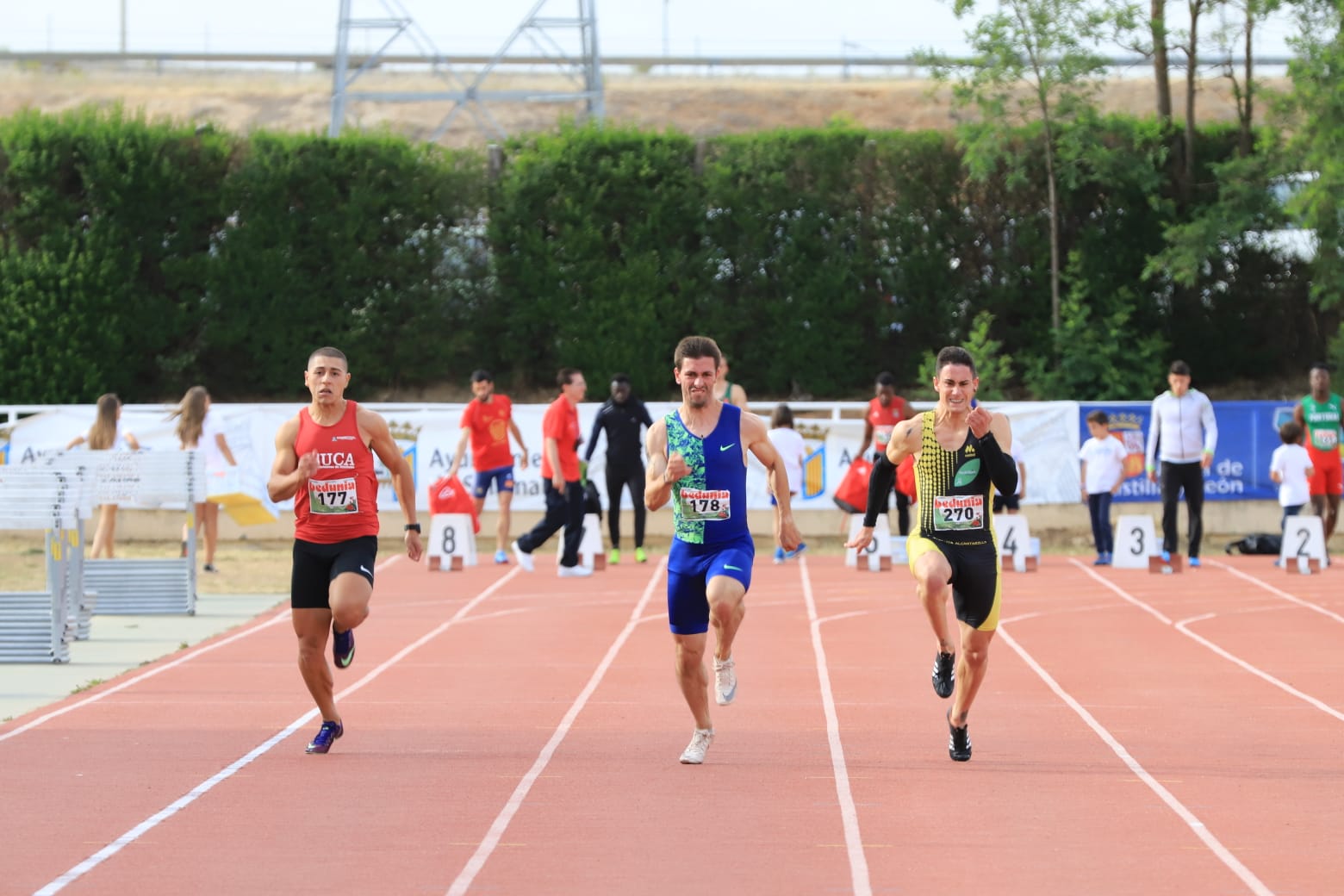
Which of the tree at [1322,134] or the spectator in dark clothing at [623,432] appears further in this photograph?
the tree at [1322,134]

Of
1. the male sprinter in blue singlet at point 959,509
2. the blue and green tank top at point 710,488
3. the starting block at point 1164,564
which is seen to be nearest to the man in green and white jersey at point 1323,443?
the starting block at point 1164,564

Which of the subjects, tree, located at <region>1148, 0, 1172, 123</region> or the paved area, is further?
A: tree, located at <region>1148, 0, 1172, 123</region>

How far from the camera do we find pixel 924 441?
8273 millimetres

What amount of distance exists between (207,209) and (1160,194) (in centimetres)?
1509

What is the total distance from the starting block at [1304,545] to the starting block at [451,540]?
27.1 feet

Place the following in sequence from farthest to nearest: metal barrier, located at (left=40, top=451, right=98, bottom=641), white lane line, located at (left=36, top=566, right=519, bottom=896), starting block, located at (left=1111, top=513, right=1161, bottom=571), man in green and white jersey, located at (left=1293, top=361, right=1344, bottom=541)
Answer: man in green and white jersey, located at (left=1293, top=361, right=1344, bottom=541)
starting block, located at (left=1111, top=513, right=1161, bottom=571)
metal barrier, located at (left=40, top=451, right=98, bottom=641)
white lane line, located at (left=36, top=566, right=519, bottom=896)

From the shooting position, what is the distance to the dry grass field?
56.8m

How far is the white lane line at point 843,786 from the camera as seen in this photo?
6242 mm

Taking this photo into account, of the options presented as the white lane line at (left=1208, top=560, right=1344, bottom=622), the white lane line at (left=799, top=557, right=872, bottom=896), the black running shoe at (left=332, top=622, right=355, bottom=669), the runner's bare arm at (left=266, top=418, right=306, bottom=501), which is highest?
the runner's bare arm at (left=266, top=418, right=306, bottom=501)

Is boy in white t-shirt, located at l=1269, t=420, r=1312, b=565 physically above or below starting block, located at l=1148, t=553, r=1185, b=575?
above

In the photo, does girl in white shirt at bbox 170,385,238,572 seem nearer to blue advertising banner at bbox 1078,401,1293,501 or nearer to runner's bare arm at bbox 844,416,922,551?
blue advertising banner at bbox 1078,401,1293,501

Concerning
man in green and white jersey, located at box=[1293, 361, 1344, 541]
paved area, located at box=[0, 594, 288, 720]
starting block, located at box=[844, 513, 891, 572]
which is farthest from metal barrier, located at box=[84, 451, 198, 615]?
man in green and white jersey, located at box=[1293, 361, 1344, 541]

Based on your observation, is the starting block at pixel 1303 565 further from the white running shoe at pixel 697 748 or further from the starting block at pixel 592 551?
the white running shoe at pixel 697 748

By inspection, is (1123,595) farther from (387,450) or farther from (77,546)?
(387,450)
